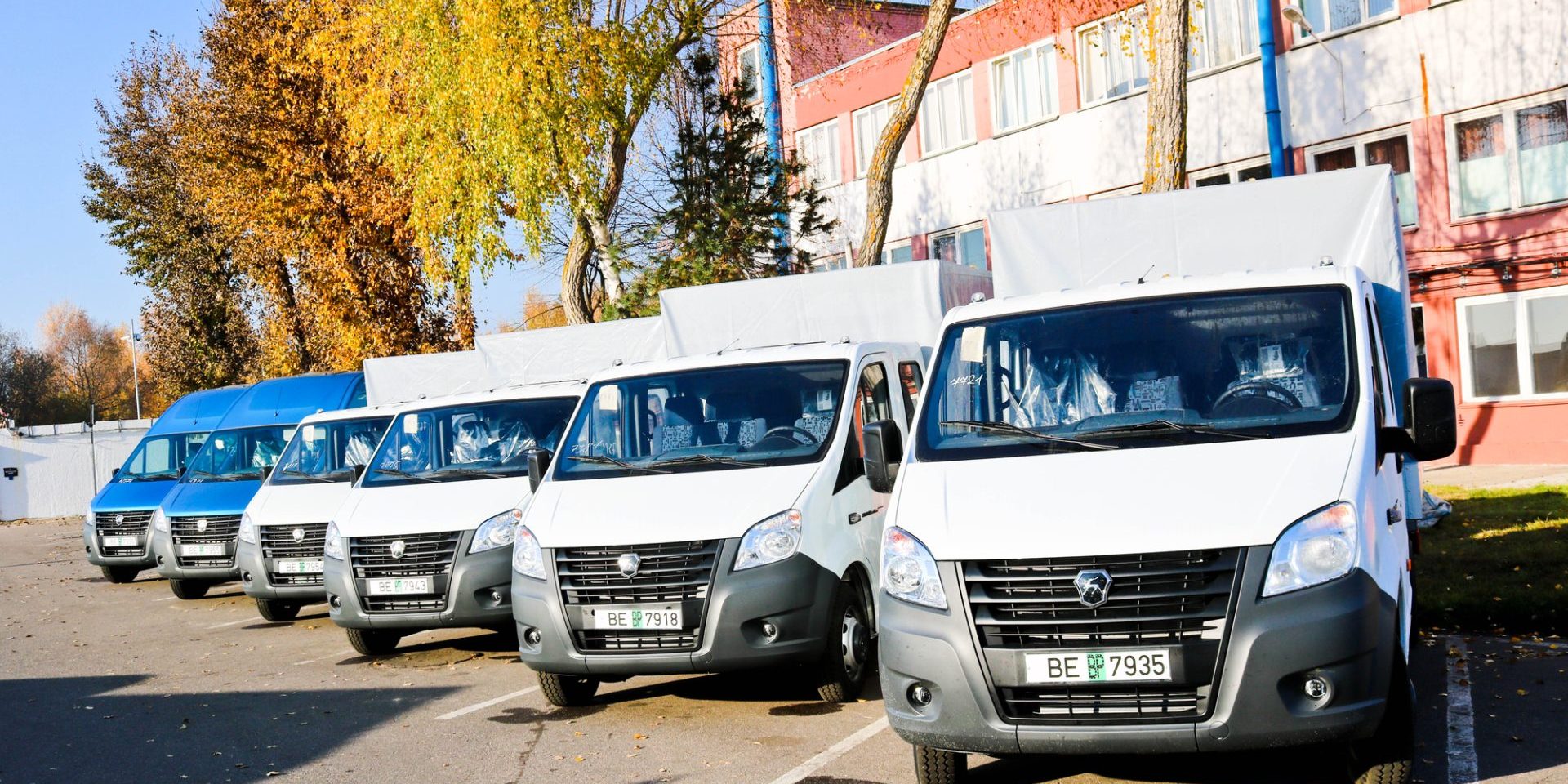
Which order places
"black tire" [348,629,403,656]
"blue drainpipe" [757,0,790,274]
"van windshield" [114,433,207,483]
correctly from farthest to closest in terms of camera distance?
"blue drainpipe" [757,0,790,274] < "van windshield" [114,433,207,483] < "black tire" [348,629,403,656]

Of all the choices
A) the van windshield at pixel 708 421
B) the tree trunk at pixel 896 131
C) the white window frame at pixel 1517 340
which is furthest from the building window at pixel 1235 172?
the van windshield at pixel 708 421

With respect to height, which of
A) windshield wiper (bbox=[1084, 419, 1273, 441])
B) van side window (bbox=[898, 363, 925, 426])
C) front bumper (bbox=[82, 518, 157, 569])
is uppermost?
van side window (bbox=[898, 363, 925, 426])

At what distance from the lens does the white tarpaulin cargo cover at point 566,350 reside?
48.4 ft

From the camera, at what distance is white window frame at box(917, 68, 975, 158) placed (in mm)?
30703

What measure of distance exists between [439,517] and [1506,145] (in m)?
17.2

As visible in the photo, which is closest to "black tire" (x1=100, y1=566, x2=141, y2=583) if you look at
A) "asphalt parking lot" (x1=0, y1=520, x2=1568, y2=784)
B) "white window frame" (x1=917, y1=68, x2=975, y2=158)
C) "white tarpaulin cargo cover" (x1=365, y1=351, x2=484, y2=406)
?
"white tarpaulin cargo cover" (x1=365, y1=351, x2=484, y2=406)

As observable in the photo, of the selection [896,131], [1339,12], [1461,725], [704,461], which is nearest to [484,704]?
[704,461]

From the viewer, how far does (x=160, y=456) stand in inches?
848

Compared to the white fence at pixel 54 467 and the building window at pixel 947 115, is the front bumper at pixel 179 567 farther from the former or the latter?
the white fence at pixel 54 467

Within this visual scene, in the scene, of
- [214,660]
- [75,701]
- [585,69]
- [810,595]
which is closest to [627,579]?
[810,595]

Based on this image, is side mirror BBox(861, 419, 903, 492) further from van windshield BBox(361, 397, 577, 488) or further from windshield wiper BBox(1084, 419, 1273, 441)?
van windshield BBox(361, 397, 577, 488)

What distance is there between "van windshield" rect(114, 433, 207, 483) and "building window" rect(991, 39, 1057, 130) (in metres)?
16.2

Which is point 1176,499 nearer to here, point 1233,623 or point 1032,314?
point 1233,623

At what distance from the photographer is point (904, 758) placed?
7125 mm
